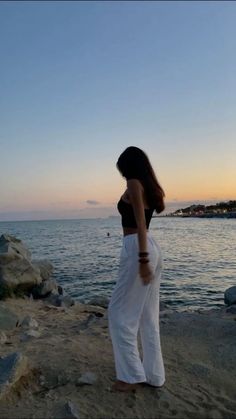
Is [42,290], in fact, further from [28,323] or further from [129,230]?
[129,230]

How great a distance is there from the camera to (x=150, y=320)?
4.93 meters

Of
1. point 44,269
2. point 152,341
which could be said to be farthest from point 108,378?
point 44,269

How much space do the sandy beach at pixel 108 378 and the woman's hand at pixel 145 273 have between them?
4.28 feet

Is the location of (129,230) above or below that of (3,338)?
above

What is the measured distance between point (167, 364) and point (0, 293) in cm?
648

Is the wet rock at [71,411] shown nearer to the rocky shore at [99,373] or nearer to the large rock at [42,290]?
the rocky shore at [99,373]

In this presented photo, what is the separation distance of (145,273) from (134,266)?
14cm

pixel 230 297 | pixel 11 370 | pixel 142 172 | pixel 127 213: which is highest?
pixel 142 172

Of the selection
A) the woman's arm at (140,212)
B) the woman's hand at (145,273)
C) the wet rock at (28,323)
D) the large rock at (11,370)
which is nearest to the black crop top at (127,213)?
the woman's arm at (140,212)

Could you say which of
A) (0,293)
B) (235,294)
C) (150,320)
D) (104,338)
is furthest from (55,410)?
(235,294)

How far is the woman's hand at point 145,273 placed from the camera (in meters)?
4.57

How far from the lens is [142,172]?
464cm

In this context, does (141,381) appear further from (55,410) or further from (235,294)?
(235,294)

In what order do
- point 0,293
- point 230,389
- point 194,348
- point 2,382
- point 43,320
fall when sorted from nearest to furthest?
1. point 2,382
2. point 230,389
3. point 194,348
4. point 43,320
5. point 0,293
